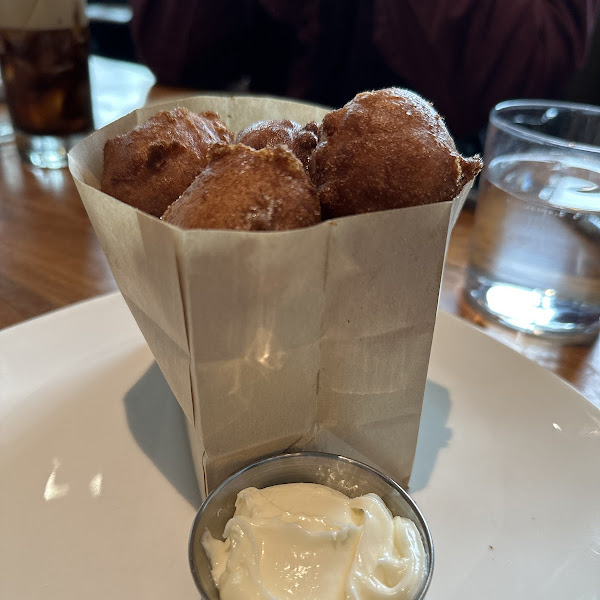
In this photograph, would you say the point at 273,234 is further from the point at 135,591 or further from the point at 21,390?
the point at 21,390

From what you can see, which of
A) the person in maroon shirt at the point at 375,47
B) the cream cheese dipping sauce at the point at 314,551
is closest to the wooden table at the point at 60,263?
the cream cheese dipping sauce at the point at 314,551

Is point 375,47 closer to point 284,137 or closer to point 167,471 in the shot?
point 284,137

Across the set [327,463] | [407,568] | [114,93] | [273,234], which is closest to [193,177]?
[273,234]

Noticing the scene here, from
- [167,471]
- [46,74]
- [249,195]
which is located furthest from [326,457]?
[46,74]

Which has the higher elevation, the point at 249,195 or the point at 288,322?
the point at 249,195

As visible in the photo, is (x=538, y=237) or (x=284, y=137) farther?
(x=538, y=237)

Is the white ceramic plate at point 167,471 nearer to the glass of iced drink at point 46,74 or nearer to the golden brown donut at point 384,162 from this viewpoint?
the golden brown donut at point 384,162
